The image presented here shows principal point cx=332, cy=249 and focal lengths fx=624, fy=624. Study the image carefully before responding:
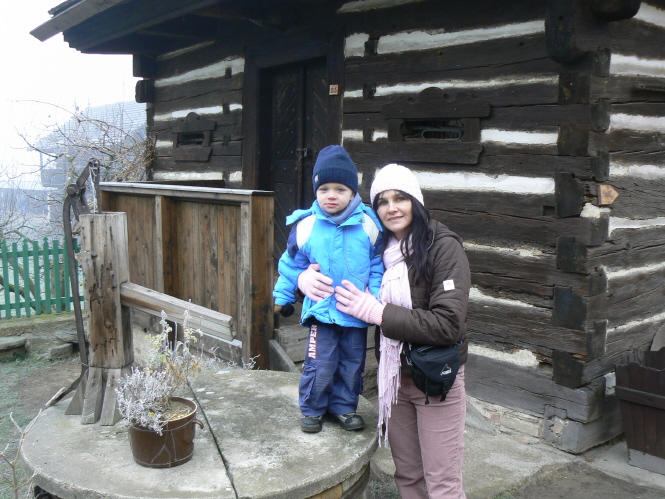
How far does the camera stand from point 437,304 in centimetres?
246

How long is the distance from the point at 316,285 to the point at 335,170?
1.64 feet

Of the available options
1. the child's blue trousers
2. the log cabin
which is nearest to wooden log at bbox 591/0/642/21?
the log cabin

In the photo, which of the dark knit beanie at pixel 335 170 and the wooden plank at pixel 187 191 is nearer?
the dark knit beanie at pixel 335 170

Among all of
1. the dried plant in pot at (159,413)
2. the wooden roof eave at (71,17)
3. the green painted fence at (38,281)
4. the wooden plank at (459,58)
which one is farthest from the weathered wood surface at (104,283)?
the green painted fence at (38,281)

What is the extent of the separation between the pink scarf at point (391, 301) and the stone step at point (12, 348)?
5.88 metres

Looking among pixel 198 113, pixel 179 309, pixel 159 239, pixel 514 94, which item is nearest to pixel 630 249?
pixel 514 94

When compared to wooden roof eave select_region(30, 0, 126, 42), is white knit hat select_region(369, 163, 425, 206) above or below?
below

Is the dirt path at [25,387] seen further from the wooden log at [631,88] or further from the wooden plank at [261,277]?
the wooden log at [631,88]

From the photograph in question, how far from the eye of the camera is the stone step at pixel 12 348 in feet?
23.3

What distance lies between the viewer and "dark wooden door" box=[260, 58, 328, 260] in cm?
673

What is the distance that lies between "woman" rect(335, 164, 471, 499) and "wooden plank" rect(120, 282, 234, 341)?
501mm

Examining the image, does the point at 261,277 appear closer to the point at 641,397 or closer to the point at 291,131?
the point at 641,397

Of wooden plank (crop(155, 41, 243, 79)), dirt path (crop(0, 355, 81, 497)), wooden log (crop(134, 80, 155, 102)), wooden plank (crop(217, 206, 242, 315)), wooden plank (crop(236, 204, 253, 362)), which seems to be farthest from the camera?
wooden log (crop(134, 80, 155, 102))

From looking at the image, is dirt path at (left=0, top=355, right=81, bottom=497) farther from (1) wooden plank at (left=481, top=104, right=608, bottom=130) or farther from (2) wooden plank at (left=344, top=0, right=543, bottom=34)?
(2) wooden plank at (left=344, top=0, right=543, bottom=34)
